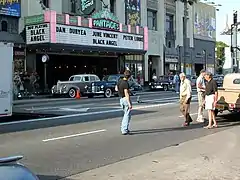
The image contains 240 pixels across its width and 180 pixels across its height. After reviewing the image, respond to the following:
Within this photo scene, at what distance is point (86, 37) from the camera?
127ft

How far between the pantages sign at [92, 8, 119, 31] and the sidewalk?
1178 inches

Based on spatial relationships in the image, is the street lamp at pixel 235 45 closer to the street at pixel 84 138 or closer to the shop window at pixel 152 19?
the street at pixel 84 138

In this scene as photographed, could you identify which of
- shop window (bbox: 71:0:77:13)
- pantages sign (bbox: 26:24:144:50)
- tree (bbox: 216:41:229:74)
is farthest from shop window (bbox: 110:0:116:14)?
tree (bbox: 216:41:229:74)

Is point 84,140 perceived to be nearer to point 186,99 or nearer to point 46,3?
point 186,99

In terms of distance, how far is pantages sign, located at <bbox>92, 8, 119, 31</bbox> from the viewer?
39931 mm

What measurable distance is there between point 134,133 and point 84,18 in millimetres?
26518

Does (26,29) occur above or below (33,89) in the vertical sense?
above

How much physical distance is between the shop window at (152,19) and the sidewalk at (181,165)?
43.7 m

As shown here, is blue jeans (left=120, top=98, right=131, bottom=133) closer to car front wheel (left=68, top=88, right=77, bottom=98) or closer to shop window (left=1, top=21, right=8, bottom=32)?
car front wheel (left=68, top=88, right=77, bottom=98)

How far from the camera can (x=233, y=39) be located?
27.1 metres

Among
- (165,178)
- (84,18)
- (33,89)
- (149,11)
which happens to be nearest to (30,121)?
(165,178)

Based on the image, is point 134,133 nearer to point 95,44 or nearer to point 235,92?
point 235,92

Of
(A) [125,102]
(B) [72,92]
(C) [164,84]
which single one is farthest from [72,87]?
(A) [125,102]

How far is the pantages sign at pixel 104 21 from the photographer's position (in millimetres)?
39931
